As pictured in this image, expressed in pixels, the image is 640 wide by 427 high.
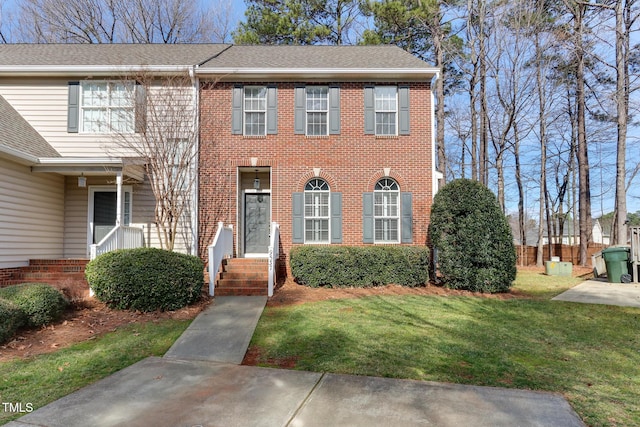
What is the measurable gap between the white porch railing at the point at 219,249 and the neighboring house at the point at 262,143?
1.72 ft

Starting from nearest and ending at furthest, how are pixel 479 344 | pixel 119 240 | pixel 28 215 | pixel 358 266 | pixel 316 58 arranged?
pixel 479 344 < pixel 119 240 < pixel 28 215 < pixel 358 266 < pixel 316 58

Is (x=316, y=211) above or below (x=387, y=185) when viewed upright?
below

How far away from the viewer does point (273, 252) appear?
8789mm

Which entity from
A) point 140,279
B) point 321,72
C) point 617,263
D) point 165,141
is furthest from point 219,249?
point 617,263

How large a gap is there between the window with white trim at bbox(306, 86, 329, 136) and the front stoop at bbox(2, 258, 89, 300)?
675cm

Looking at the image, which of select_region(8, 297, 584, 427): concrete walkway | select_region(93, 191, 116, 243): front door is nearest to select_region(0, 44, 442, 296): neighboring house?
select_region(93, 191, 116, 243): front door

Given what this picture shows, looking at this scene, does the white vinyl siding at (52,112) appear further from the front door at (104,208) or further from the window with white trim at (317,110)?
the window with white trim at (317,110)

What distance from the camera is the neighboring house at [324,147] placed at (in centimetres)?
1058

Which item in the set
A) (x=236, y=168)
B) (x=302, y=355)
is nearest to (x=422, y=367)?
(x=302, y=355)

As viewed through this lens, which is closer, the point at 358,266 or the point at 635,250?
the point at 358,266

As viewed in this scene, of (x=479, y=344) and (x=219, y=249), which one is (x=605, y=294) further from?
(x=219, y=249)

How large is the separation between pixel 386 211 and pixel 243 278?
4.47 metres

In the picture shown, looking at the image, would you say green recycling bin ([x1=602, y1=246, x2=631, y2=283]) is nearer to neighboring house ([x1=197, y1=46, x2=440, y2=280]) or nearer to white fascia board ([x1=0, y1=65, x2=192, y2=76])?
neighboring house ([x1=197, y1=46, x2=440, y2=280])

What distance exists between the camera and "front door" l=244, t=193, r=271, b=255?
36.4ft
